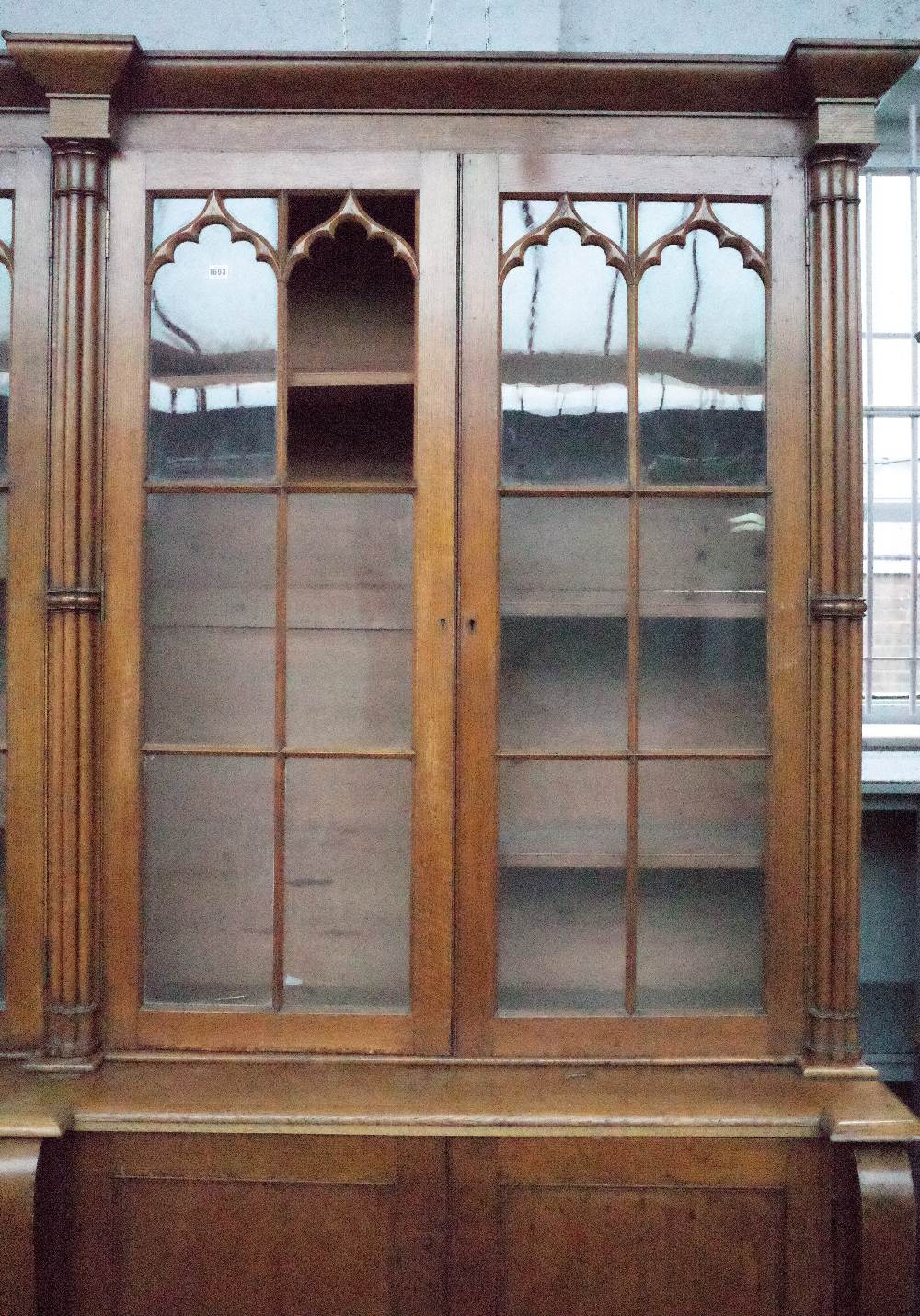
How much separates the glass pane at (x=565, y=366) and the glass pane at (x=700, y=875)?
0.55 meters

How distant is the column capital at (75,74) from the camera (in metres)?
1.38

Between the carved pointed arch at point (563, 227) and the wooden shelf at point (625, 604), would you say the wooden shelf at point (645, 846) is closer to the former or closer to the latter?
the wooden shelf at point (625, 604)

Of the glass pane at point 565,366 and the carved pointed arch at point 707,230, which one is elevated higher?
the carved pointed arch at point 707,230

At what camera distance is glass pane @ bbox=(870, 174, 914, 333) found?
1.98 metres

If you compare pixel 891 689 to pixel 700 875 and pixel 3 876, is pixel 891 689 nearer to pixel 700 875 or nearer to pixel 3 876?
pixel 700 875

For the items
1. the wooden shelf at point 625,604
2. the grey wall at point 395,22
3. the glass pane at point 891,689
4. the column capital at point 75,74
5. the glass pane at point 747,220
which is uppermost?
the grey wall at point 395,22

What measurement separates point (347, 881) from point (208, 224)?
1.15m

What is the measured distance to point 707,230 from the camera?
149 centimetres

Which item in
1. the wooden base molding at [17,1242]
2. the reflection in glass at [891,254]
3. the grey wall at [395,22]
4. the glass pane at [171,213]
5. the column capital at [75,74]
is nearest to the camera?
the wooden base molding at [17,1242]

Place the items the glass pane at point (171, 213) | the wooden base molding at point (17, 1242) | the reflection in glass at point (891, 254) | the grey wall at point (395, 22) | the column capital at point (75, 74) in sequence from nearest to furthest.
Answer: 1. the wooden base molding at point (17, 1242)
2. the column capital at point (75, 74)
3. the glass pane at point (171, 213)
4. the grey wall at point (395, 22)
5. the reflection in glass at point (891, 254)

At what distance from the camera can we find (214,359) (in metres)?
1.51

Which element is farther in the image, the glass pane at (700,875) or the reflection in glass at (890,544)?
the reflection in glass at (890,544)

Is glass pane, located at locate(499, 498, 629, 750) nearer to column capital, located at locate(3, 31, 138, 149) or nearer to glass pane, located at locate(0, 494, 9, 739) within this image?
glass pane, located at locate(0, 494, 9, 739)

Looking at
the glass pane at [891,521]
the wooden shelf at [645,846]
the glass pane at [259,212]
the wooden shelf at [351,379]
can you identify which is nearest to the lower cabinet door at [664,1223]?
the wooden shelf at [645,846]
